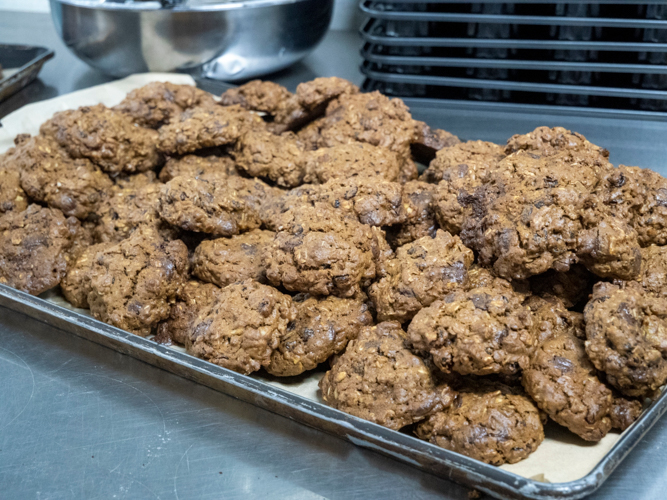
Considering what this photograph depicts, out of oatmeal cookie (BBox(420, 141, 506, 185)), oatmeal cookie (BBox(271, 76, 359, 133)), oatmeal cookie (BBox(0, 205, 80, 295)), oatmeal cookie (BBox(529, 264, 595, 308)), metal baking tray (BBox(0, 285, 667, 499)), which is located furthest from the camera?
oatmeal cookie (BBox(271, 76, 359, 133))

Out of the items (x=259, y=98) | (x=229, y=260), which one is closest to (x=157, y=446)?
(x=229, y=260)

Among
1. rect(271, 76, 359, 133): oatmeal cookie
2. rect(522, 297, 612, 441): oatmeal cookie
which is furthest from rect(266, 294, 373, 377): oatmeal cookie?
rect(271, 76, 359, 133): oatmeal cookie

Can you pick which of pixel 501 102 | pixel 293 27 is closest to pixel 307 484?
pixel 501 102

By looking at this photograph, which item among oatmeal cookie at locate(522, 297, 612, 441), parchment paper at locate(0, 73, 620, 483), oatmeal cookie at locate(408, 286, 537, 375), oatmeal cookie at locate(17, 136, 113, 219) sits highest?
oatmeal cookie at locate(17, 136, 113, 219)

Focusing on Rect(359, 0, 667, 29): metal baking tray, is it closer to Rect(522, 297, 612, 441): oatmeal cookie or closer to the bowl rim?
the bowl rim

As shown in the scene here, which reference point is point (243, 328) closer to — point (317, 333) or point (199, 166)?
point (317, 333)

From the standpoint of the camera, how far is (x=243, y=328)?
3.67 feet

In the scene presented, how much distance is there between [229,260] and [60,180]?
587 millimetres

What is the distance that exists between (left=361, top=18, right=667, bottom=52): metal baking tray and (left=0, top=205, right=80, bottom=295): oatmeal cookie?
1.21 metres

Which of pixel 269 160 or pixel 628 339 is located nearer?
pixel 628 339

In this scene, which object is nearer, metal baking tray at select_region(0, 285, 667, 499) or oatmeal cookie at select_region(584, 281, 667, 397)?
metal baking tray at select_region(0, 285, 667, 499)

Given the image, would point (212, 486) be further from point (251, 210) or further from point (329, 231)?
point (251, 210)

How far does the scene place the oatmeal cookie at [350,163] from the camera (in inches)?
54.9

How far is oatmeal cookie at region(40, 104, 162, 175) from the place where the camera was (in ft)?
5.18
